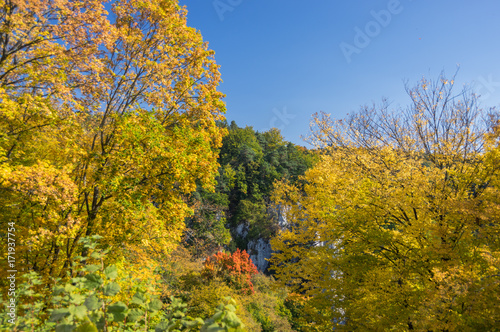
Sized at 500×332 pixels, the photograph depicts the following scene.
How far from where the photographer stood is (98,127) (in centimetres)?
632

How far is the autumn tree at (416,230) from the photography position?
4.07 meters

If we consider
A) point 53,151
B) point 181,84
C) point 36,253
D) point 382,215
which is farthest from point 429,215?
point 53,151

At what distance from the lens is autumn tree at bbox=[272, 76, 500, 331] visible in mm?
4074

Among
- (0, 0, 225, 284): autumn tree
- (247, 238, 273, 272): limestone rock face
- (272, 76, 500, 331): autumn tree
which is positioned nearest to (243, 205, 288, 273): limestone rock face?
(247, 238, 273, 272): limestone rock face

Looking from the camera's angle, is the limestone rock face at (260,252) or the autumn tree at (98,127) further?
the limestone rock face at (260,252)

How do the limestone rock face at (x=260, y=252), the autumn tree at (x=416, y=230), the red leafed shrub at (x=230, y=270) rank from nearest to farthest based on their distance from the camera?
the autumn tree at (x=416, y=230)
the red leafed shrub at (x=230, y=270)
the limestone rock face at (x=260, y=252)

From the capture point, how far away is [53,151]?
704cm

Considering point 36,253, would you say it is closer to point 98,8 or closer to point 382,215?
point 98,8

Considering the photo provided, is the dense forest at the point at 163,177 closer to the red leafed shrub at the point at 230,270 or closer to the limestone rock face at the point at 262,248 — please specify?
the red leafed shrub at the point at 230,270

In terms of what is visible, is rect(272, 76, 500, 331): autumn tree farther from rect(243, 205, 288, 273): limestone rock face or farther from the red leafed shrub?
rect(243, 205, 288, 273): limestone rock face

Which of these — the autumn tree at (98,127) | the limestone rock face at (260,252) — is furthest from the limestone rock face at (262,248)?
the autumn tree at (98,127)

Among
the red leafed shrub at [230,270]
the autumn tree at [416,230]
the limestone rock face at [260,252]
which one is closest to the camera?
the autumn tree at [416,230]

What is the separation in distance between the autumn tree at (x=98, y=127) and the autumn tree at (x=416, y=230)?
465 cm

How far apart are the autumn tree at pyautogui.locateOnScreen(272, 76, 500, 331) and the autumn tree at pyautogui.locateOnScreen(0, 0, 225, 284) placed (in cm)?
465
